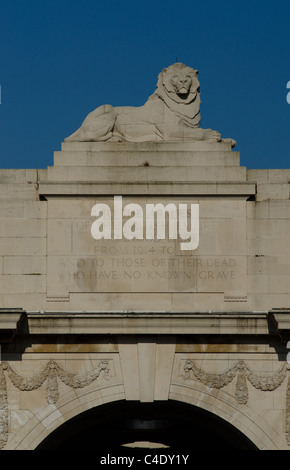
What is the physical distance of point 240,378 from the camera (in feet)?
148

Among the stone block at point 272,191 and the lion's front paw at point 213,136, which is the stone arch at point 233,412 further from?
the lion's front paw at point 213,136

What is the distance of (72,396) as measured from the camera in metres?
45.1

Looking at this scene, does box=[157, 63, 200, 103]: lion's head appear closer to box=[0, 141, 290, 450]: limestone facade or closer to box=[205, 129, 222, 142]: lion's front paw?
box=[205, 129, 222, 142]: lion's front paw

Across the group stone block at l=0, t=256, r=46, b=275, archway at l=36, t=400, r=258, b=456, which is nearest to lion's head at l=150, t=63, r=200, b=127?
stone block at l=0, t=256, r=46, b=275

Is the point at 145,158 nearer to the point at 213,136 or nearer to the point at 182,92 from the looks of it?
the point at 213,136

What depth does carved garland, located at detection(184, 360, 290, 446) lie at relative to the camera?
4512cm

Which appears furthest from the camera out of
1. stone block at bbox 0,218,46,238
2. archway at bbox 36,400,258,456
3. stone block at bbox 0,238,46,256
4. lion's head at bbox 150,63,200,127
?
lion's head at bbox 150,63,200,127

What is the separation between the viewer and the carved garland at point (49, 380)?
45000mm

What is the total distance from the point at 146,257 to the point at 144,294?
3.04 ft

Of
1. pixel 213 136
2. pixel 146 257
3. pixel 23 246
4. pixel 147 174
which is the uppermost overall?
pixel 213 136

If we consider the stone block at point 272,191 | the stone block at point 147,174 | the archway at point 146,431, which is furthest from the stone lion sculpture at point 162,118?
the archway at point 146,431

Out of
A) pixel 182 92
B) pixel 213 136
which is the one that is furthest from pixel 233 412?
pixel 182 92

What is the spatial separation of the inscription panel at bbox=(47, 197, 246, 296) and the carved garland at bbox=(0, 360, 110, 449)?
1993 millimetres

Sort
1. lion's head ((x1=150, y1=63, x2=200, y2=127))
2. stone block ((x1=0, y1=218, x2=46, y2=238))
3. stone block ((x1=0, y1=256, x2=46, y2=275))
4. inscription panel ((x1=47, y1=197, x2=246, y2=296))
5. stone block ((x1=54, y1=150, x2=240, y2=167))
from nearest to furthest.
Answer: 1. inscription panel ((x1=47, y1=197, x2=246, y2=296))
2. stone block ((x1=0, y1=256, x2=46, y2=275))
3. stone block ((x1=0, y1=218, x2=46, y2=238))
4. stone block ((x1=54, y1=150, x2=240, y2=167))
5. lion's head ((x1=150, y1=63, x2=200, y2=127))
